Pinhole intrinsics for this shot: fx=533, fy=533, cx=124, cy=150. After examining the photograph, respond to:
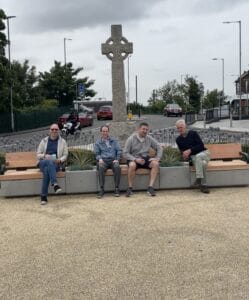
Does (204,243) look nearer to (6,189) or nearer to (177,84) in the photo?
(6,189)

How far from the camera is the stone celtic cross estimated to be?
39.1 feet

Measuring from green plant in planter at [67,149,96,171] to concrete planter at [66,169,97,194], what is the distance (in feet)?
0.74

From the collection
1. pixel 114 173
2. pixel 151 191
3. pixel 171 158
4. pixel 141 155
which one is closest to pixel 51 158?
pixel 114 173

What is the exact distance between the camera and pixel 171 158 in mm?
9992

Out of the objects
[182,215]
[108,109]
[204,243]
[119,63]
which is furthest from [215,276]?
[108,109]

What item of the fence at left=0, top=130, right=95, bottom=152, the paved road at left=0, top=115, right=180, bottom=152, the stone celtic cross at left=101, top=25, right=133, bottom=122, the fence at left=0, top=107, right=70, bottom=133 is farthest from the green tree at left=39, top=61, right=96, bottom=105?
the stone celtic cross at left=101, top=25, right=133, bottom=122

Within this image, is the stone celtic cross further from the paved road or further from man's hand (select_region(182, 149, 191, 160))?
the paved road

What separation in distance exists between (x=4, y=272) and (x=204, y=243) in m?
2.24

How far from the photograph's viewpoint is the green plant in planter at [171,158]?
9.69 meters

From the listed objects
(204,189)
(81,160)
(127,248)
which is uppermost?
(81,160)

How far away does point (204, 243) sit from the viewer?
603cm

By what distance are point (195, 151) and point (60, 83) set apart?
2223 inches

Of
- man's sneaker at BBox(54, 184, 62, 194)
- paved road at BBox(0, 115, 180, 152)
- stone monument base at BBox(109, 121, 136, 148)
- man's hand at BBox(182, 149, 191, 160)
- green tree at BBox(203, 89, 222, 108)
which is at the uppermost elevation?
green tree at BBox(203, 89, 222, 108)

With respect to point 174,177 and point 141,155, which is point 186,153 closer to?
point 174,177
